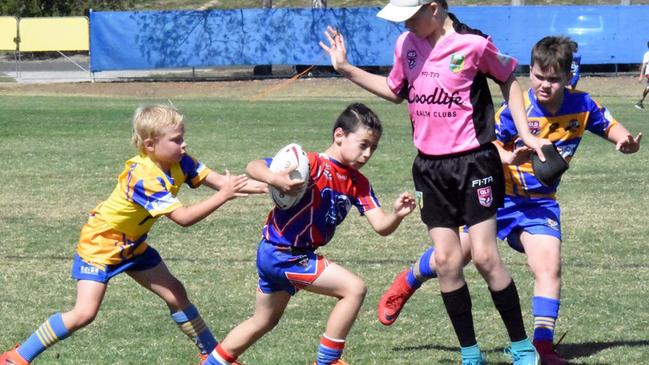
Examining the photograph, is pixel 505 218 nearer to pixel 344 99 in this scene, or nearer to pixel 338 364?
pixel 338 364

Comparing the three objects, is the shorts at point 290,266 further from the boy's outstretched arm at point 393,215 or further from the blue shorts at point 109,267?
the blue shorts at point 109,267

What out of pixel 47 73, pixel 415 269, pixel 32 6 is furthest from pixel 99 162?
pixel 32 6

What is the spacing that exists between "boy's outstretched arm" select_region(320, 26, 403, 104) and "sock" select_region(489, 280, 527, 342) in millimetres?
1087

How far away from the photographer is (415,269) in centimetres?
657

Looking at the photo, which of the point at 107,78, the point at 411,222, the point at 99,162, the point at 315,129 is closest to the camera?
the point at 411,222

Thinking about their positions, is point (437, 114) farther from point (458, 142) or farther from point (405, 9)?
point (405, 9)

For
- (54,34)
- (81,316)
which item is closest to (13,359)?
(81,316)

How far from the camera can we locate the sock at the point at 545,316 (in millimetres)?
5887

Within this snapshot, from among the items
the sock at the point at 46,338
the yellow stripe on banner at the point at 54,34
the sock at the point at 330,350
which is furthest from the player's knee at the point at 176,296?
the yellow stripe on banner at the point at 54,34

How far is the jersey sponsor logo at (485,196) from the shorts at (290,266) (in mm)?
806

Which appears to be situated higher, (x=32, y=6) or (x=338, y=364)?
(x=338, y=364)

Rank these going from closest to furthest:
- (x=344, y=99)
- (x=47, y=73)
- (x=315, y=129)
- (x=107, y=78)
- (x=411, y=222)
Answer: (x=411, y=222) < (x=315, y=129) < (x=344, y=99) < (x=107, y=78) < (x=47, y=73)

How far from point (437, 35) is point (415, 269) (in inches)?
63.8

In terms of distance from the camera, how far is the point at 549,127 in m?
6.17
